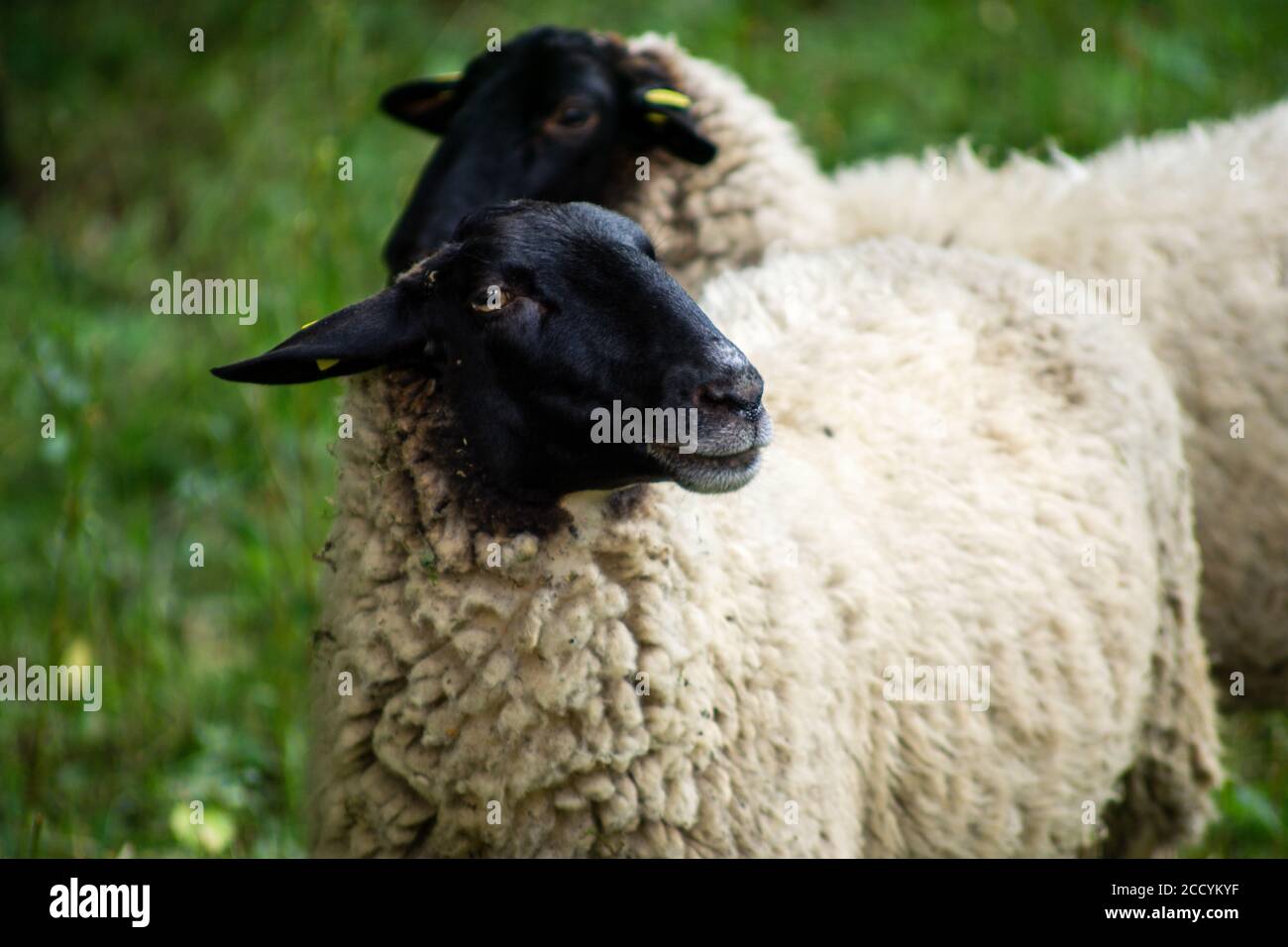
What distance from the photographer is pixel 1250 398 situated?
3.97 metres

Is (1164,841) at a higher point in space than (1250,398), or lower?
lower

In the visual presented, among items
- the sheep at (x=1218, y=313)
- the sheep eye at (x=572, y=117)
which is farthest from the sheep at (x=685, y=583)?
the sheep eye at (x=572, y=117)

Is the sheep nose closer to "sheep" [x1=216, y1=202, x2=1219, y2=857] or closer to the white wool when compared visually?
"sheep" [x1=216, y1=202, x2=1219, y2=857]

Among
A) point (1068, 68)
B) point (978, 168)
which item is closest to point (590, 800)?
point (978, 168)

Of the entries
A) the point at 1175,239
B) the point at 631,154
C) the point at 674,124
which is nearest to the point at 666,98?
the point at 674,124

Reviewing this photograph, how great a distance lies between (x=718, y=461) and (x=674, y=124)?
207 cm

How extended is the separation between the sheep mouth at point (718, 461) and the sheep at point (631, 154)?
5.54 feet

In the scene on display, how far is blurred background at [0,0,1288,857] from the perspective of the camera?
395 cm

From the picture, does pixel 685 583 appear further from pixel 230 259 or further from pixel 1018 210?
pixel 230 259

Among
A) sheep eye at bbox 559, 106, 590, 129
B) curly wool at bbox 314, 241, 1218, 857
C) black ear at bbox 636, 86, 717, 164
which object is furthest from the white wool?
curly wool at bbox 314, 241, 1218, 857

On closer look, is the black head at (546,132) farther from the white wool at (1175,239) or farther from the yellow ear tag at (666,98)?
the white wool at (1175,239)
